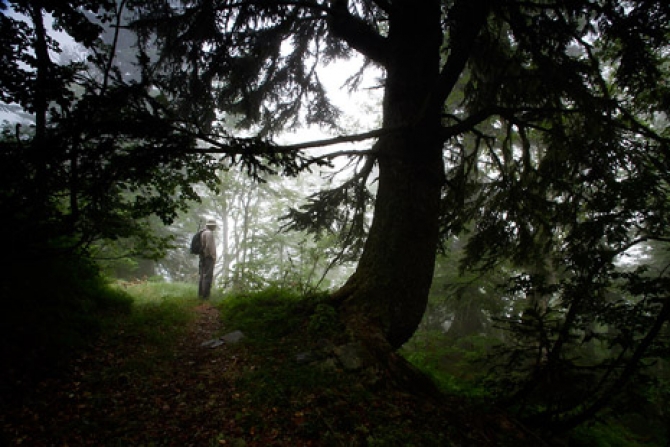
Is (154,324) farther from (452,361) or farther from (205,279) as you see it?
(452,361)

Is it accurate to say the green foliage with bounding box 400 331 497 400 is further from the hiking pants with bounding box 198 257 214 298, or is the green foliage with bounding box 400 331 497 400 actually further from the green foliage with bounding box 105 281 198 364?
the hiking pants with bounding box 198 257 214 298

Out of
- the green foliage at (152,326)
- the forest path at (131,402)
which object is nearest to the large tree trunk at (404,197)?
the forest path at (131,402)

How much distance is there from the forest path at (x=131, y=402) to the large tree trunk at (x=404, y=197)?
6.29ft

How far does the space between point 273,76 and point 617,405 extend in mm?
7645

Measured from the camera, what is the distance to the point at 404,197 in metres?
4.96

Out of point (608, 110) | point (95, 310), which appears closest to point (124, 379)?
point (95, 310)

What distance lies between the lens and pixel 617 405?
3396 millimetres

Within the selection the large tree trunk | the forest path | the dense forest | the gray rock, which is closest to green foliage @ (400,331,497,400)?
the dense forest

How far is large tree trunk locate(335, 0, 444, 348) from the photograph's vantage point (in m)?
4.68

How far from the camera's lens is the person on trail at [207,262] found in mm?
9539

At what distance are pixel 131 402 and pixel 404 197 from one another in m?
4.19

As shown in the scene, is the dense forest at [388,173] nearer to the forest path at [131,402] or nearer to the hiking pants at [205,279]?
the forest path at [131,402]

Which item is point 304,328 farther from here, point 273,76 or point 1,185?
point 273,76

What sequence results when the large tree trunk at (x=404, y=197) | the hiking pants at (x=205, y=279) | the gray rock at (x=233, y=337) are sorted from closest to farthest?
the large tree trunk at (x=404, y=197) → the gray rock at (x=233, y=337) → the hiking pants at (x=205, y=279)
